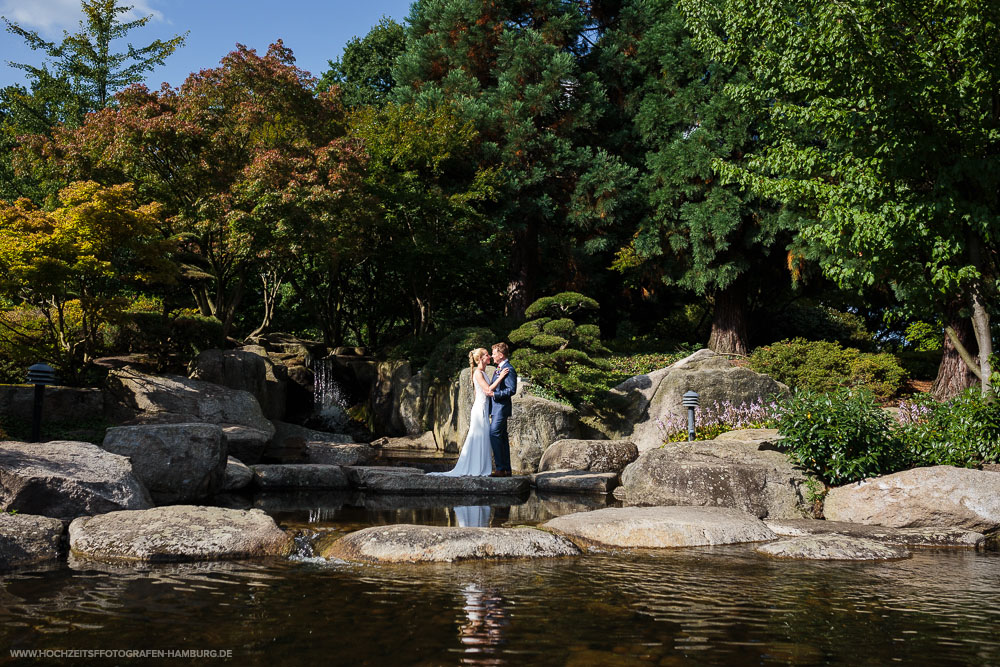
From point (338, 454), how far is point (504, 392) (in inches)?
192

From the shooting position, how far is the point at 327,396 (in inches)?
788

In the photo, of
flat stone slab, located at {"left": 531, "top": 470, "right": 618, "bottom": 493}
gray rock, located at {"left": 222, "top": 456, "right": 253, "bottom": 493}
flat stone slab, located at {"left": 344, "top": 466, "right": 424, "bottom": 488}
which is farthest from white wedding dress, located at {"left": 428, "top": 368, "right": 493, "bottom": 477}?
gray rock, located at {"left": 222, "top": 456, "right": 253, "bottom": 493}

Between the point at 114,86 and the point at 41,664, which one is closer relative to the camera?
the point at 41,664

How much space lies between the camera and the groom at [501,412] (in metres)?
10.6

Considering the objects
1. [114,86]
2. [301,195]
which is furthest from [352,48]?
[301,195]

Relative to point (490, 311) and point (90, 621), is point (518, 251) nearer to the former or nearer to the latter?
point (490, 311)

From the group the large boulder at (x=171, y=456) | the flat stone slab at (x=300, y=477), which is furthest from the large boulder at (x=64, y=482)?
the flat stone slab at (x=300, y=477)

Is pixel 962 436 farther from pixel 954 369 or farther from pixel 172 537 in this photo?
pixel 172 537

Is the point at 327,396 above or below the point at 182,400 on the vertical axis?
above

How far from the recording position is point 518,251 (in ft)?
69.5

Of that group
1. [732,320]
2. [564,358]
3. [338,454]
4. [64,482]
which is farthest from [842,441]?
[732,320]

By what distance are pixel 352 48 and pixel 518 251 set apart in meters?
15.3

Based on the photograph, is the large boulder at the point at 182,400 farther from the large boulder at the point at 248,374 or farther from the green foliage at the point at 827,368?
the green foliage at the point at 827,368

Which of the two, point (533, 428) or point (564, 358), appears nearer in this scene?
point (533, 428)
